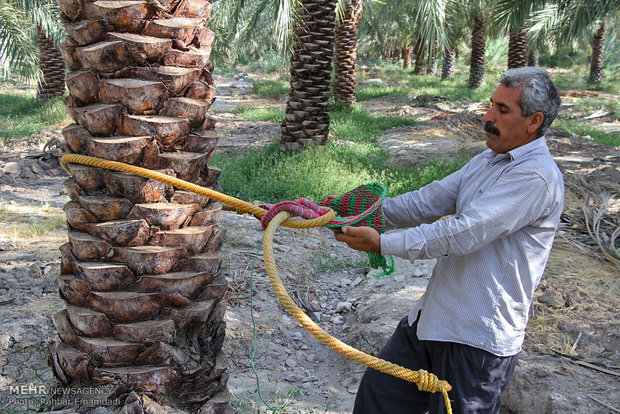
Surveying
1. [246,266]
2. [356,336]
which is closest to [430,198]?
[356,336]

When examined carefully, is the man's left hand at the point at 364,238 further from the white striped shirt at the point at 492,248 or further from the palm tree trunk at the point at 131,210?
the palm tree trunk at the point at 131,210

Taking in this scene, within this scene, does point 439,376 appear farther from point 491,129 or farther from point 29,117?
point 29,117

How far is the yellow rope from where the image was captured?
2.16 m

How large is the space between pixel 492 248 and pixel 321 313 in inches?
108

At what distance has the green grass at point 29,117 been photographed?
11.4 meters

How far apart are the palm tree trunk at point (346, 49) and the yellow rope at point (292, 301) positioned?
11.8 m

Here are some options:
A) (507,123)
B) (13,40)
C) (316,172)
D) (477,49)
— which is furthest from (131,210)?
(477,49)

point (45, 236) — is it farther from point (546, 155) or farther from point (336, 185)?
point (546, 155)

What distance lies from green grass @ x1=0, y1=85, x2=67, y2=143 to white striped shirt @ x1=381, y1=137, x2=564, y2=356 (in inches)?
437

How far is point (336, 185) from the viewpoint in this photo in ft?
22.9

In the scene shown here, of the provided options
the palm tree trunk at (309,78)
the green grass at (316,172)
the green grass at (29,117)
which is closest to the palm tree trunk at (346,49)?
the green grass at (316,172)

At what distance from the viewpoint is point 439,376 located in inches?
94.8

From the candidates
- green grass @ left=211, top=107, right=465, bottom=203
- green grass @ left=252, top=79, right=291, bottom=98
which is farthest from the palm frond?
green grass @ left=252, top=79, right=291, bottom=98

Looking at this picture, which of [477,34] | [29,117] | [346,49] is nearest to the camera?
[29,117]
